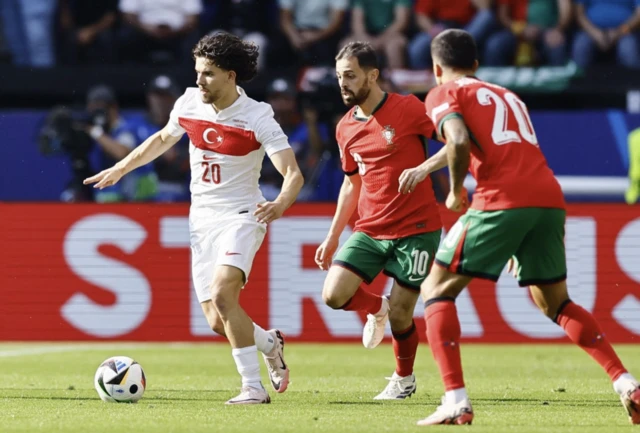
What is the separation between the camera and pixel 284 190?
310 inches

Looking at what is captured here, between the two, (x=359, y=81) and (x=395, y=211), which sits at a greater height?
(x=359, y=81)

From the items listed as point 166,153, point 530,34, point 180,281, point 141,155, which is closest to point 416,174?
point 141,155

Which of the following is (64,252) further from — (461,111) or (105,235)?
(461,111)

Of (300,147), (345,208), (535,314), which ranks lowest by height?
(535,314)

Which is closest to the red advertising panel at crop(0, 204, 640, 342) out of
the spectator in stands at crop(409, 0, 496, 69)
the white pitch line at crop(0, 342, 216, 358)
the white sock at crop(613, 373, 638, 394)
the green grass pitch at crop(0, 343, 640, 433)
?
the white pitch line at crop(0, 342, 216, 358)

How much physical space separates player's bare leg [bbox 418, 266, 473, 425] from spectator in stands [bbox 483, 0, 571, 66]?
35.5 feet

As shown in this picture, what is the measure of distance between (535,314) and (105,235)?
475 cm

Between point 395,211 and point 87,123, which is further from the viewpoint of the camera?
point 87,123

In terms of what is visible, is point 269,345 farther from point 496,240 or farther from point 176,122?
point 496,240

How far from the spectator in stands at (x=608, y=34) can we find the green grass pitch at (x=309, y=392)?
5271 millimetres

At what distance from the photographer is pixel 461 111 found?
6.46m

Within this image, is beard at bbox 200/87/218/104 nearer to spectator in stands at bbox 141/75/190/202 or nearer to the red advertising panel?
the red advertising panel

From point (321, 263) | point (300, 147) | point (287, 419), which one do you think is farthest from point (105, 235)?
point (287, 419)

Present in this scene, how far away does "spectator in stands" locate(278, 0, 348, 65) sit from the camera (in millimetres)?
17406
